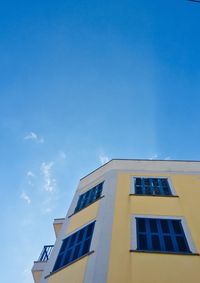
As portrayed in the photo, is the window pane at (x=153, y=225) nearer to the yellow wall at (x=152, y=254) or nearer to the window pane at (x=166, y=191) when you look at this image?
the yellow wall at (x=152, y=254)

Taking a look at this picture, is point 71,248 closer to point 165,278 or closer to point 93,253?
point 93,253

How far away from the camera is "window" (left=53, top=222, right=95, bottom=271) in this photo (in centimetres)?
884

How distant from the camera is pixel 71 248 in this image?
9438 mm

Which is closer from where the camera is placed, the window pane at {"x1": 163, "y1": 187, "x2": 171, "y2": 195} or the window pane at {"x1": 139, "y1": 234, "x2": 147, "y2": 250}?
the window pane at {"x1": 139, "y1": 234, "x2": 147, "y2": 250}

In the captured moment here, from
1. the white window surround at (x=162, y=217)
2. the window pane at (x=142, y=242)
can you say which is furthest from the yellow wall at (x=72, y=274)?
the window pane at (x=142, y=242)

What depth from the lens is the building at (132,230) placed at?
24.0 ft

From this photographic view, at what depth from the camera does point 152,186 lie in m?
Answer: 12.0

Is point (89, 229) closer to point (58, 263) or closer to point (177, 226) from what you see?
point (58, 263)

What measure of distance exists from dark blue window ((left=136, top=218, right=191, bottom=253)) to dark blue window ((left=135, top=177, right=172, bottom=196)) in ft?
6.36

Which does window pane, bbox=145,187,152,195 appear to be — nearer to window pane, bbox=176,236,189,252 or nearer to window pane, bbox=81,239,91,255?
window pane, bbox=176,236,189,252

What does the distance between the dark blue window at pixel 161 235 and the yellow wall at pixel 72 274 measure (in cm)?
175

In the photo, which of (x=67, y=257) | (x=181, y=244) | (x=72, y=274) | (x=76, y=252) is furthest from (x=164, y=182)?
(x=72, y=274)

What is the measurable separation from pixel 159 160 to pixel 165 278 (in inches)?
328

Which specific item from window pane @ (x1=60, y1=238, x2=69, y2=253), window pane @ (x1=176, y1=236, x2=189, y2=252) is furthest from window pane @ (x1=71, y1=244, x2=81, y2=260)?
window pane @ (x1=176, y1=236, x2=189, y2=252)
